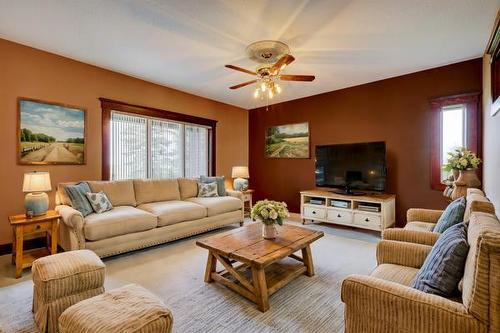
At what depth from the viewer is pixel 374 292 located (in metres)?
1.29

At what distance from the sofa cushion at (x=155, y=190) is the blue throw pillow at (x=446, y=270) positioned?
3.75 metres

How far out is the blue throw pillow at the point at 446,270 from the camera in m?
1.27

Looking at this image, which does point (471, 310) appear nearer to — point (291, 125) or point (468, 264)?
point (468, 264)

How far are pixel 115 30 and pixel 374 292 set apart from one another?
136 inches

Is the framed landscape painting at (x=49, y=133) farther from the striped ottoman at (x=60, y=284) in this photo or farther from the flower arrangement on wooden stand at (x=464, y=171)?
the flower arrangement on wooden stand at (x=464, y=171)

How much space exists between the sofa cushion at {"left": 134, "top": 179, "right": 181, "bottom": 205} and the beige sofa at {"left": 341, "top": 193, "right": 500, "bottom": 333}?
3496 millimetres

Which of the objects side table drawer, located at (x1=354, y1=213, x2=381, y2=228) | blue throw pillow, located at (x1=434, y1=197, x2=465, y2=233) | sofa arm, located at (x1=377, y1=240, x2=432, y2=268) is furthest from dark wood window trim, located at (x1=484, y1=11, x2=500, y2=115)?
side table drawer, located at (x1=354, y1=213, x2=381, y2=228)

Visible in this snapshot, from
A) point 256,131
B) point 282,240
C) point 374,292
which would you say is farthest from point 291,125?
point 374,292

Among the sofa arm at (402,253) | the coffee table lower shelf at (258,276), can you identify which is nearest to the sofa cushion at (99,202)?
the coffee table lower shelf at (258,276)

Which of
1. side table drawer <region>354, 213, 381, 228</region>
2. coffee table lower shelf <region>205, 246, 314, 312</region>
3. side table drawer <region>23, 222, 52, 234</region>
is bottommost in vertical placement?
coffee table lower shelf <region>205, 246, 314, 312</region>

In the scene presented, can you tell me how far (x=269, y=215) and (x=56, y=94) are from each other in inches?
138

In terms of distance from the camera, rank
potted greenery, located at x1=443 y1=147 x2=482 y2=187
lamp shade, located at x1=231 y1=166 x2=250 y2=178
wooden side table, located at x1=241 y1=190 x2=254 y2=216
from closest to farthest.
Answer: potted greenery, located at x1=443 y1=147 x2=482 y2=187 < wooden side table, located at x1=241 y1=190 x2=254 y2=216 < lamp shade, located at x1=231 y1=166 x2=250 y2=178

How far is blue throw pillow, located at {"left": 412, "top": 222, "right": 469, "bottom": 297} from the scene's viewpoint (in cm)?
127

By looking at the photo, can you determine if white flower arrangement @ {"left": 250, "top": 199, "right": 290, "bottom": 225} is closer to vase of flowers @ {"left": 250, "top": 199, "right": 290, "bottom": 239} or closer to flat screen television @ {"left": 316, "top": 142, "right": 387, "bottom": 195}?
vase of flowers @ {"left": 250, "top": 199, "right": 290, "bottom": 239}
